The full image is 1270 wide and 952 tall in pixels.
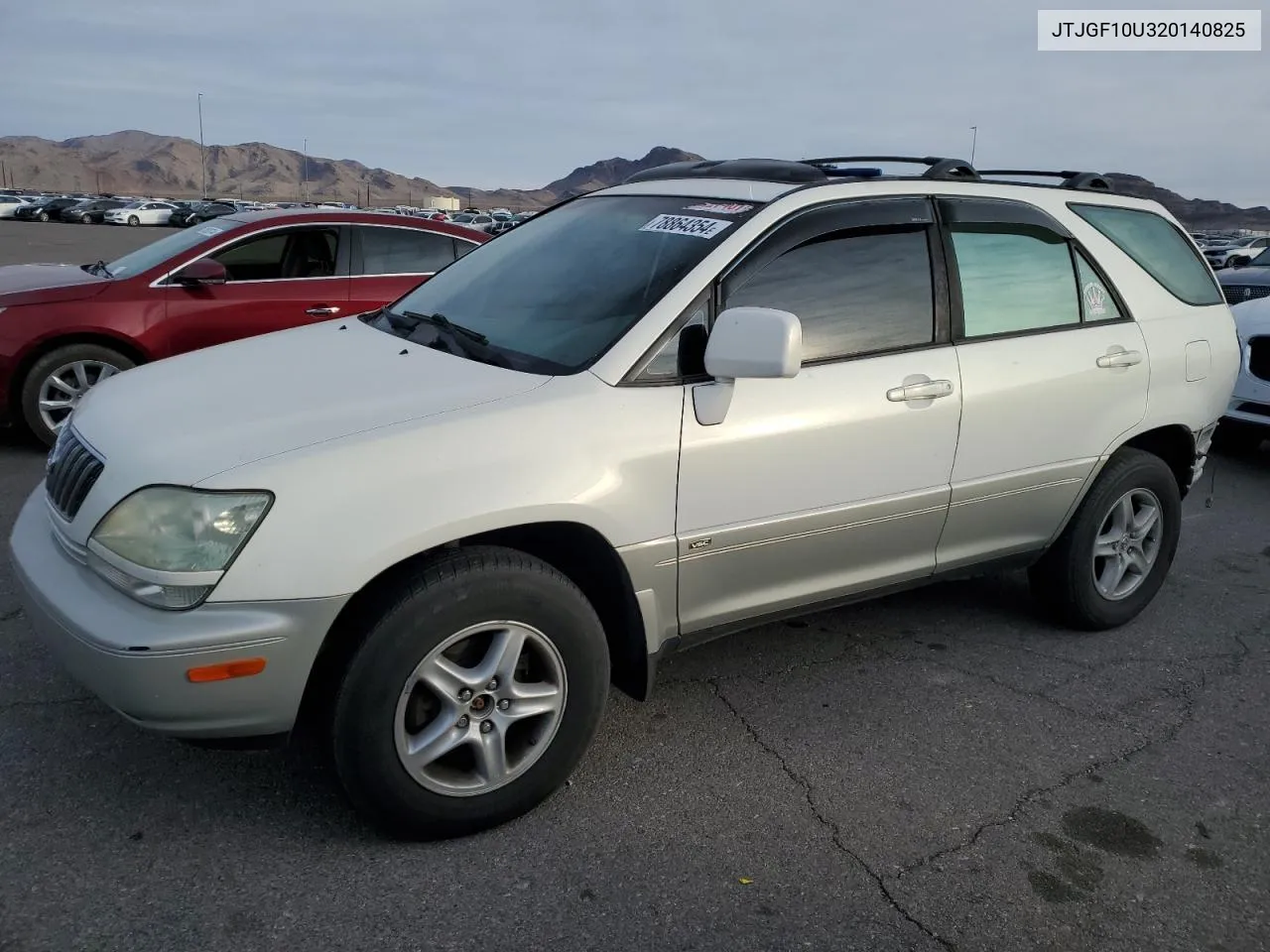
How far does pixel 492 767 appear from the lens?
9.05 ft

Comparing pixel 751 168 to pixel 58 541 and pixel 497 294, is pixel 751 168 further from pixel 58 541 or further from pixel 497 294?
pixel 58 541

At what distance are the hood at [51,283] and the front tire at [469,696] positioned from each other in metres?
4.98

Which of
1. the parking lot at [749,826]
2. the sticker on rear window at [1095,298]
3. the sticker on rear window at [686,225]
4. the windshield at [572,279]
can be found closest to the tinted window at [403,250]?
the windshield at [572,279]

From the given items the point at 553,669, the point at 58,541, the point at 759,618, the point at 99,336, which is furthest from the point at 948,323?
the point at 99,336

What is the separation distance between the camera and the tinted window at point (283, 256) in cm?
693

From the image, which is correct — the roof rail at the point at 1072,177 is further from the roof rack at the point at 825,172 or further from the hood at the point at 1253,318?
the hood at the point at 1253,318

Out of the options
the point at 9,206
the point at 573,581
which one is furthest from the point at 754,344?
the point at 9,206

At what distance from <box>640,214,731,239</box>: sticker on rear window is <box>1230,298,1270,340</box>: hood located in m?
5.57

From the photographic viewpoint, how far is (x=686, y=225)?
3365mm

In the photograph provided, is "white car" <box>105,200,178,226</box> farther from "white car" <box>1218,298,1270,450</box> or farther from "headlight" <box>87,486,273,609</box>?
"headlight" <box>87,486,273,609</box>

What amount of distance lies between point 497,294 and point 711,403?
101cm

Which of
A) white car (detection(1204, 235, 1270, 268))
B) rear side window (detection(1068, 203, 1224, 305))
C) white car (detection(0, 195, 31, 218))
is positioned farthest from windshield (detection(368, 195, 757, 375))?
white car (detection(0, 195, 31, 218))

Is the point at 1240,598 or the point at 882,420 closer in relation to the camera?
the point at 882,420

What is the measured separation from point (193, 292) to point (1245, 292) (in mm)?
8665
